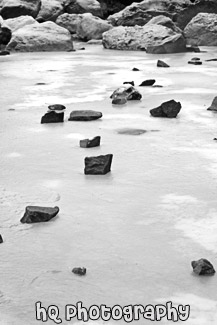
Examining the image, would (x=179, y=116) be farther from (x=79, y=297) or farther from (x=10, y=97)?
(x=79, y=297)

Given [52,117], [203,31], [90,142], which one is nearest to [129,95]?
[52,117]

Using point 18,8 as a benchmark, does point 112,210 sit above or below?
above

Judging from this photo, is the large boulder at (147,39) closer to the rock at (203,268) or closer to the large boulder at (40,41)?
the large boulder at (40,41)

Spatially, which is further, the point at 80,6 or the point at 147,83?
the point at 80,6

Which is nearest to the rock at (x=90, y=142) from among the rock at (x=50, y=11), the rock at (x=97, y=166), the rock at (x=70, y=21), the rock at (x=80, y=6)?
the rock at (x=97, y=166)

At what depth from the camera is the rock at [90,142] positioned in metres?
2.71

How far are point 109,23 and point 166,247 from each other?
1079cm

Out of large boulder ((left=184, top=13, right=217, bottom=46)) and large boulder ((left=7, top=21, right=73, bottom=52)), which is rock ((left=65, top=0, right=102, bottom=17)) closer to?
large boulder ((left=184, top=13, right=217, bottom=46))

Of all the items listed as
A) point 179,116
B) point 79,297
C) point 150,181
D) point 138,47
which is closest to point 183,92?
point 179,116

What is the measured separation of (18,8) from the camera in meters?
12.3

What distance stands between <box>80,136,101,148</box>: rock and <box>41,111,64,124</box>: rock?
579mm

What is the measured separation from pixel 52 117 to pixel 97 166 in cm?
104

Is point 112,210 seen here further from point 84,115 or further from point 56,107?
point 56,107

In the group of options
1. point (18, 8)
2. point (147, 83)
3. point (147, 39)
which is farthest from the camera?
point (18, 8)
